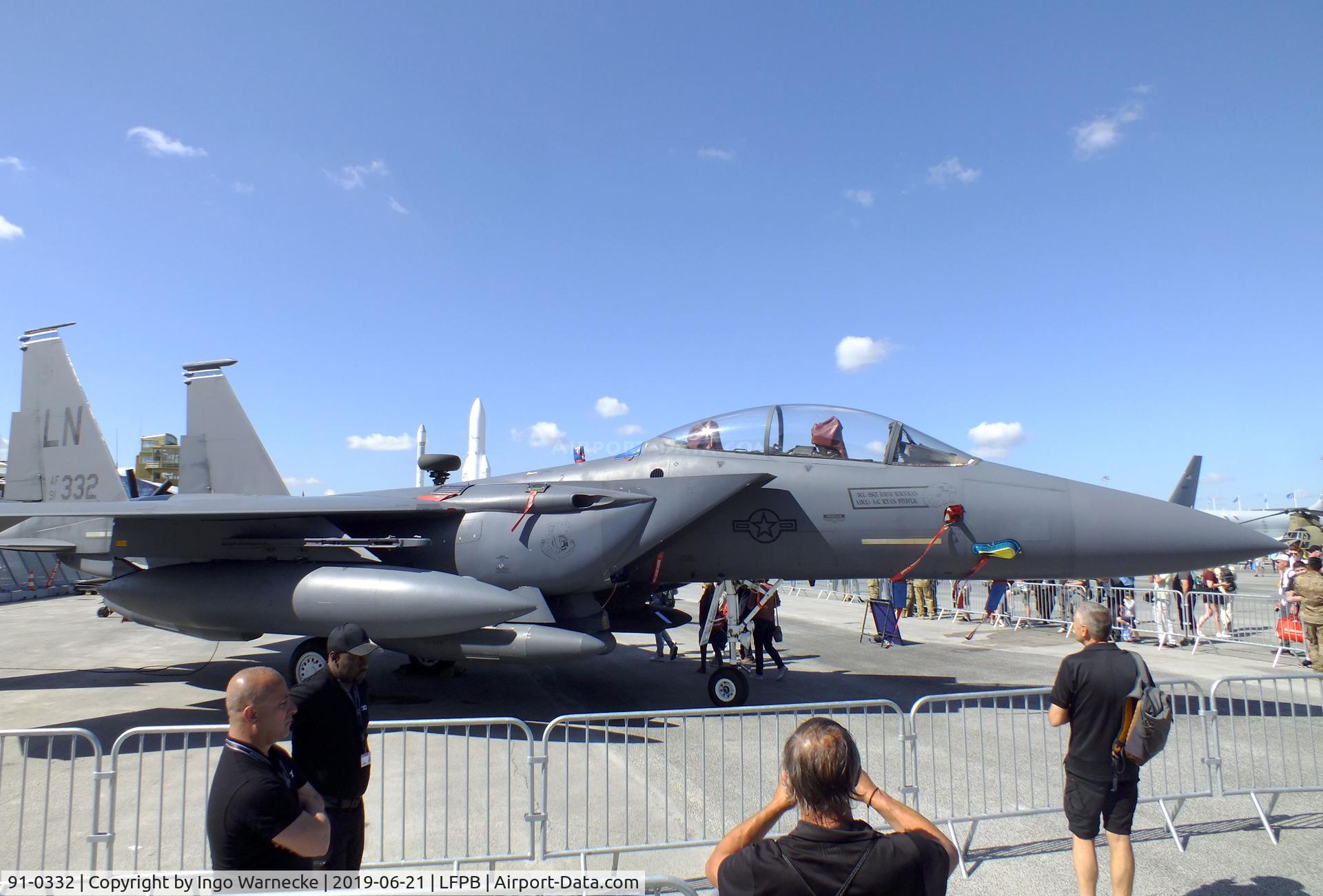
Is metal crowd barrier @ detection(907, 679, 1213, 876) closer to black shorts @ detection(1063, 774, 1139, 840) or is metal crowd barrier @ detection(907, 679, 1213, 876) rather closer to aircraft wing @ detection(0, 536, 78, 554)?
black shorts @ detection(1063, 774, 1139, 840)

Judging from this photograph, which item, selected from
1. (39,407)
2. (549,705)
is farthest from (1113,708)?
(39,407)

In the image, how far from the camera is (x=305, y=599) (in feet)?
23.0

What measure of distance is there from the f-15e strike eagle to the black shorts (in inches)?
141

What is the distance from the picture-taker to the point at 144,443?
40562 millimetres

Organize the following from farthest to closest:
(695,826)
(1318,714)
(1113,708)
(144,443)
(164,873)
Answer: (144,443)
(1318,714)
(695,826)
(1113,708)
(164,873)

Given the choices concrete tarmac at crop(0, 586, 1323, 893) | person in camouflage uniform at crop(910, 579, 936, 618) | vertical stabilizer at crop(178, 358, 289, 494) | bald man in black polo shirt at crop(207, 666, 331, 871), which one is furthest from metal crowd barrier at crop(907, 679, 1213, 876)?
person in camouflage uniform at crop(910, 579, 936, 618)

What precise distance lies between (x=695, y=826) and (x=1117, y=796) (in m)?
2.39

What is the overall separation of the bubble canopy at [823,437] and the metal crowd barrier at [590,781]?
99.0 inches

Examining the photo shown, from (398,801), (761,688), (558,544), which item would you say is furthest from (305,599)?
(761,688)

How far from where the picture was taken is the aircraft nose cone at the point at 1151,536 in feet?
21.1

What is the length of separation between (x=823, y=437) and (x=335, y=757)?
5553 mm

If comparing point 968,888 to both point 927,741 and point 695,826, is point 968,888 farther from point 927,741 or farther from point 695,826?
point 927,741

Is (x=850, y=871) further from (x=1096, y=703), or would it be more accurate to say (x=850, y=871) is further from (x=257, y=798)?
(x=1096, y=703)

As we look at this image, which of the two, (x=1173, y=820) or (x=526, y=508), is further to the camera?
(x=526, y=508)
